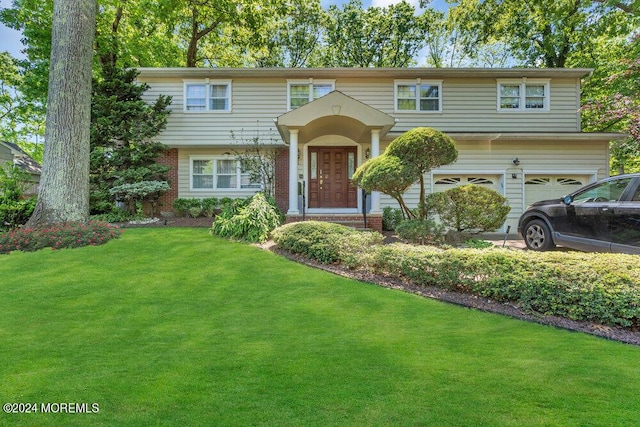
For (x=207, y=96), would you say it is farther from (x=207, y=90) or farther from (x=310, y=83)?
(x=310, y=83)

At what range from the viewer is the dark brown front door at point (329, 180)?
12.8 metres

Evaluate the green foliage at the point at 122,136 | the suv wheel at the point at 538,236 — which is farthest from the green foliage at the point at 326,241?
the green foliage at the point at 122,136

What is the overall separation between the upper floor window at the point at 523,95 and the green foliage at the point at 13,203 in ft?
53.2

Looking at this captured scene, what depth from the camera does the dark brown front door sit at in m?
12.8

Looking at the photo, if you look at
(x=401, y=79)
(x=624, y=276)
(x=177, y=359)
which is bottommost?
(x=177, y=359)

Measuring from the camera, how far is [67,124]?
28.2ft

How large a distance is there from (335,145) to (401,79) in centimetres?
369

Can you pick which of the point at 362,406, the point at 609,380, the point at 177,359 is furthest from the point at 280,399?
the point at 609,380

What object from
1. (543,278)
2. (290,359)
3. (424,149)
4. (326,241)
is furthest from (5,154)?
(543,278)

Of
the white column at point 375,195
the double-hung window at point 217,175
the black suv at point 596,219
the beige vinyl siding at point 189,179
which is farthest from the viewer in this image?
the double-hung window at point 217,175

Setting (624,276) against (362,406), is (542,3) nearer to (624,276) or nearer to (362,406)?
(624,276)

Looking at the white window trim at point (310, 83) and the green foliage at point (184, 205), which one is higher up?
the white window trim at point (310, 83)

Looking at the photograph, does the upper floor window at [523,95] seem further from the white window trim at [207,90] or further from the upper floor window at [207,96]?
the upper floor window at [207,96]

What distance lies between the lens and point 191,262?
6516 mm
